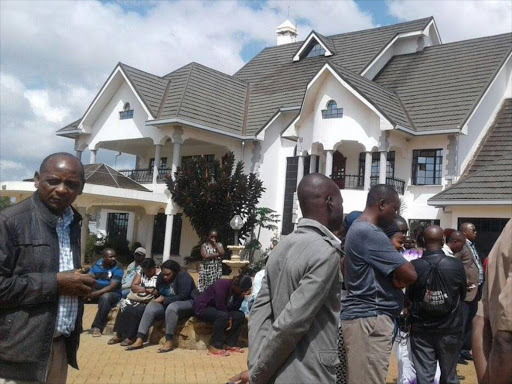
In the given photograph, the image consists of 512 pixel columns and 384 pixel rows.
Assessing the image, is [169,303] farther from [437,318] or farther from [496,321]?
[496,321]

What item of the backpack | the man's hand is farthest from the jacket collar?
the backpack

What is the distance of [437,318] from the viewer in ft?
17.5

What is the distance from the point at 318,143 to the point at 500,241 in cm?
1975

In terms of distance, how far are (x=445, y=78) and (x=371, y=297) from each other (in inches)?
799

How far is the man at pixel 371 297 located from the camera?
409 centimetres

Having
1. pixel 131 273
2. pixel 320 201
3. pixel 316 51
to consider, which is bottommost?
pixel 131 273

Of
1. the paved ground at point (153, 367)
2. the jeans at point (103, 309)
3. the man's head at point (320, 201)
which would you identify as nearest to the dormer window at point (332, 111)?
the jeans at point (103, 309)

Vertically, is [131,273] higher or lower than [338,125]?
lower

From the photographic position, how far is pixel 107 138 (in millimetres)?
26562

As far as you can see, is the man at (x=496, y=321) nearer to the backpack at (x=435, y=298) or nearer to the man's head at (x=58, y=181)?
the man's head at (x=58, y=181)

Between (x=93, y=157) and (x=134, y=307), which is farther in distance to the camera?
(x=93, y=157)

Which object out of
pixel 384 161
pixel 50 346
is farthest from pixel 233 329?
pixel 384 161

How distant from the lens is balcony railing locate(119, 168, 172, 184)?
81.2 ft

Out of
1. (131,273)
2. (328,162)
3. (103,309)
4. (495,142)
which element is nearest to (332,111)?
(328,162)
